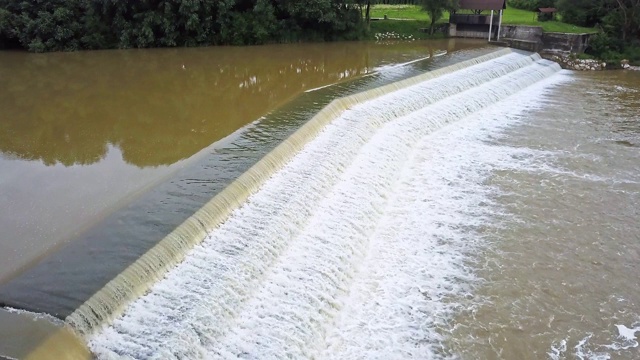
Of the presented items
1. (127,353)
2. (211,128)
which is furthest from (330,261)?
(211,128)

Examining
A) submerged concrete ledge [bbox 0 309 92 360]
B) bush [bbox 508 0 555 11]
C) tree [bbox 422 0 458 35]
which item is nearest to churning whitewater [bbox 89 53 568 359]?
submerged concrete ledge [bbox 0 309 92 360]

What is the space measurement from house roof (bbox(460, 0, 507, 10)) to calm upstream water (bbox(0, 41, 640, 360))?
10888mm

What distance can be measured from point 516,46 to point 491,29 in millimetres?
2398

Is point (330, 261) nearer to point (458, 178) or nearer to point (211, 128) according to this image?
point (458, 178)

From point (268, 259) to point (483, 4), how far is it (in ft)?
66.6

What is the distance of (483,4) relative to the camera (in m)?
22.7

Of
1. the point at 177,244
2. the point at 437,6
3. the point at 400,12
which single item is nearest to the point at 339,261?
the point at 177,244

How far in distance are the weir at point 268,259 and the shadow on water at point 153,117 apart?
29 cm

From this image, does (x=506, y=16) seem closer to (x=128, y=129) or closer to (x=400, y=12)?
(x=400, y=12)

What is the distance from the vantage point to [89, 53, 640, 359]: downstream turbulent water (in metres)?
5.15

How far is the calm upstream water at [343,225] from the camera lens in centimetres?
518

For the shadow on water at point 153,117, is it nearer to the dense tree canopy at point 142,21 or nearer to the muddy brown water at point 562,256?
the dense tree canopy at point 142,21

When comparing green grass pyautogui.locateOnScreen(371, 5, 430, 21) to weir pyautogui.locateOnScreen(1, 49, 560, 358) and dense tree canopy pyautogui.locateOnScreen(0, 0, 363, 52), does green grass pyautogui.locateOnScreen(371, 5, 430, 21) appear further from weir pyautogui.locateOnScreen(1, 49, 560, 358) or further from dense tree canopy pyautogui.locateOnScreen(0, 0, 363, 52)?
weir pyautogui.locateOnScreen(1, 49, 560, 358)

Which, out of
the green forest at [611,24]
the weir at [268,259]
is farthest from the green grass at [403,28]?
the weir at [268,259]
